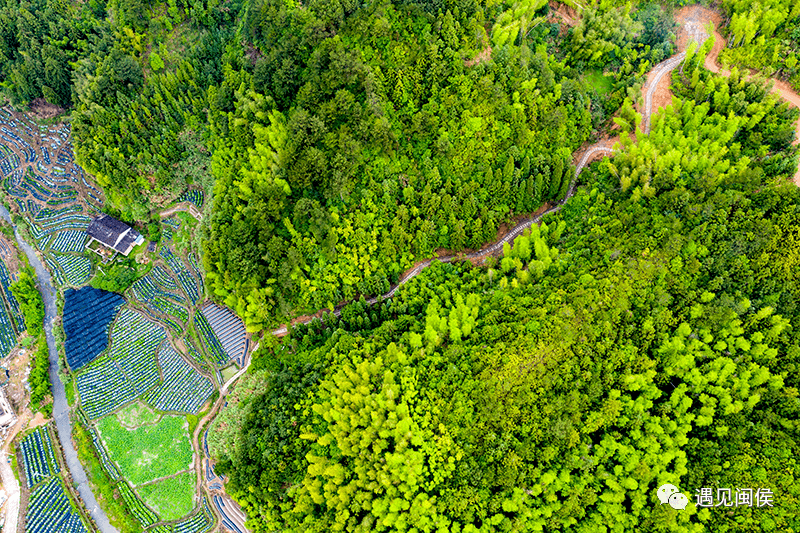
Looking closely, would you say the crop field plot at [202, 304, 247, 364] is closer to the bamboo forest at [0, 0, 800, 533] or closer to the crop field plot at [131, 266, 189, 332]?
the bamboo forest at [0, 0, 800, 533]

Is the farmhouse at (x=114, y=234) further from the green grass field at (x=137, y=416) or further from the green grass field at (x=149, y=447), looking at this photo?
the green grass field at (x=149, y=447)

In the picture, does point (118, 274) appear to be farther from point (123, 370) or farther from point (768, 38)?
point (768, 38)

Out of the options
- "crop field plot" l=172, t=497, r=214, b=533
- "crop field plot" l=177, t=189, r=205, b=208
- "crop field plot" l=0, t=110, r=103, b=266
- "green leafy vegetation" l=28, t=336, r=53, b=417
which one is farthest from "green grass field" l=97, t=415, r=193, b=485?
"crop field plot" l=177, t=189, r=205, b=208

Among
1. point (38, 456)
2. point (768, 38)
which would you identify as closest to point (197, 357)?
point (38, 456)

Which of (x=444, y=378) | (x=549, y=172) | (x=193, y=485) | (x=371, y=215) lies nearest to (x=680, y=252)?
(x=549, y=172)

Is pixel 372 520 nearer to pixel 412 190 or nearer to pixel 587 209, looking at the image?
pixel 412 190

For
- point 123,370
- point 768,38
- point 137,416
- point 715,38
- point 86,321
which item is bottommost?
point 137,416
